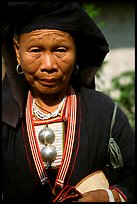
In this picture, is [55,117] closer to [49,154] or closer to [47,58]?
[49,154]

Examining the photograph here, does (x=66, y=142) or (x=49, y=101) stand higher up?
(x=49, y=101)

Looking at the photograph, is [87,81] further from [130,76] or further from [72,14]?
[130,76]

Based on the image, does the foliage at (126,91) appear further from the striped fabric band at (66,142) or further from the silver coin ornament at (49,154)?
the silver coin ornament at (49,154)

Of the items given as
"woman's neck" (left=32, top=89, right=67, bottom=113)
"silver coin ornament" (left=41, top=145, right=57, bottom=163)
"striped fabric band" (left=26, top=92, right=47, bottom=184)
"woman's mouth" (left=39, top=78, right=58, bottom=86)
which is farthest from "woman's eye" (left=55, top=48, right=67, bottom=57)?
"silver coin ornament" (left=41, top=145, right=57, bottom=163)

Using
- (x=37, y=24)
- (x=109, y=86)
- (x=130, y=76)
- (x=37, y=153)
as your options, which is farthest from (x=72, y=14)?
(x=109, y=86)

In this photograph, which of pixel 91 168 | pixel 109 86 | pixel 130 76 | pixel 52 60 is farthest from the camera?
pixel 109 86

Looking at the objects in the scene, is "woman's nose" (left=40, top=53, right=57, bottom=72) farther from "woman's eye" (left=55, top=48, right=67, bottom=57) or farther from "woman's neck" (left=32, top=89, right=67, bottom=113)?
"woman's neck" (left=32, top=89, right=67, bottom=113)

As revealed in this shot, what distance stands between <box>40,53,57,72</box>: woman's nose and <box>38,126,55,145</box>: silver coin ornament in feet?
1.08

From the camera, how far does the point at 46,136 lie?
2.19 metres

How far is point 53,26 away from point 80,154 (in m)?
0.66

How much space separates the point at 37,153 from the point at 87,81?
508mm

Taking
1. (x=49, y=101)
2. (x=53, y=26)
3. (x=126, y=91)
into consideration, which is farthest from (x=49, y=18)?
(x=126, y=91)

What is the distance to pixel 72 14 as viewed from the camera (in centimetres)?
213

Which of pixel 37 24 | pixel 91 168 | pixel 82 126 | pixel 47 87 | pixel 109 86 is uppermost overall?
pixel 109 86
